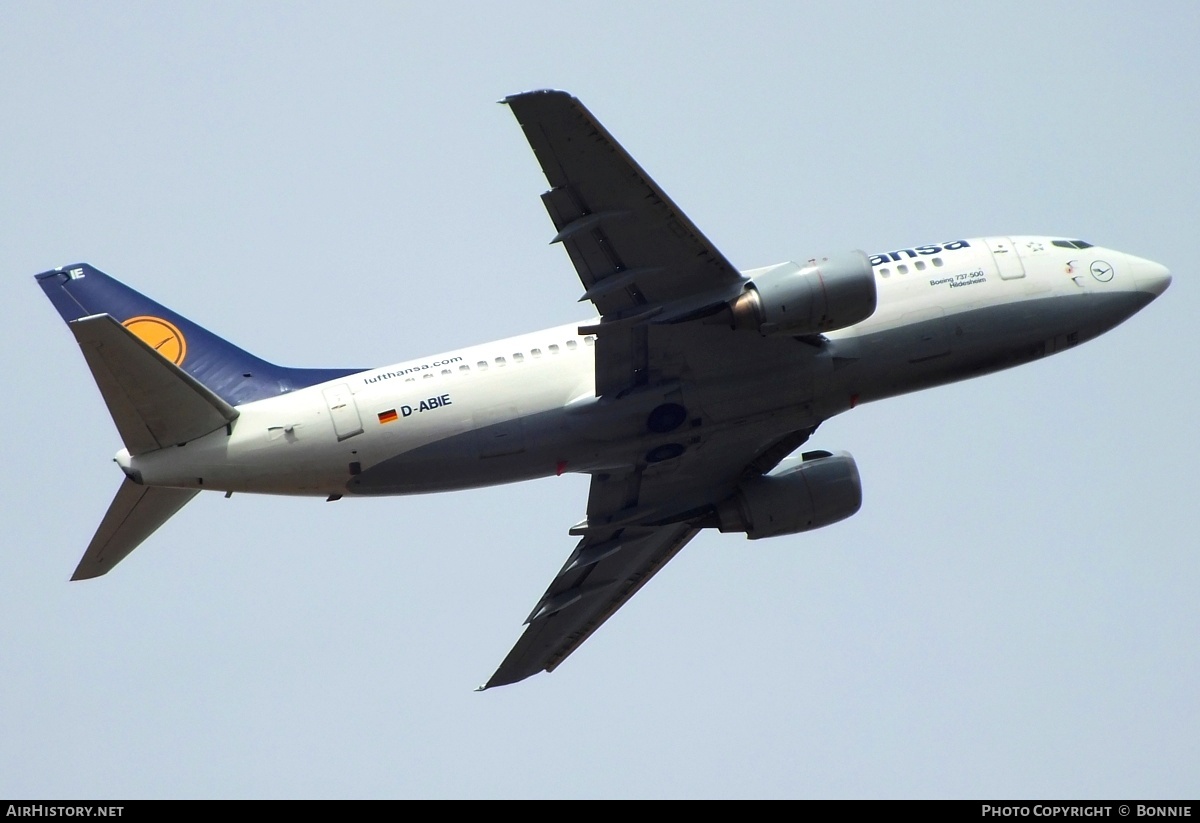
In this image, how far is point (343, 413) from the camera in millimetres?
36531

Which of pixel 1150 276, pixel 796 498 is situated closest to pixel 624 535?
pixel 796 498

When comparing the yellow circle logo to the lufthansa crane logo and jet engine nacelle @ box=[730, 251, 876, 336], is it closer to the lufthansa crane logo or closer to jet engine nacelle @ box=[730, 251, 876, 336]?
jet engine nacelle @ box=[730, 251, 876, 336]

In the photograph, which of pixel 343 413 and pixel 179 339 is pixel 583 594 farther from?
pixel 179 339

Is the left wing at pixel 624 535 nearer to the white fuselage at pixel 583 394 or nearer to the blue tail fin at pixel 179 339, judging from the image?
the white fuselage at pixel 583 394

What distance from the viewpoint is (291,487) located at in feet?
120

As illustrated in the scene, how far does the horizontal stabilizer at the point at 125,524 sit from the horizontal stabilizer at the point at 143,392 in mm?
2209

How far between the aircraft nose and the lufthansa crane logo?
31.7 inches

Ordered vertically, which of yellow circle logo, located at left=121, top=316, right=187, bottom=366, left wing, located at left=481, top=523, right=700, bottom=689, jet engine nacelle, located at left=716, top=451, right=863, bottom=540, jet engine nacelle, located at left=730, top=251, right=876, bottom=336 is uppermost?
yellow circle logo, located at left=121, top=316, right=187, bottom=366

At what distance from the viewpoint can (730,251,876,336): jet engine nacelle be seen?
3566 centimetres

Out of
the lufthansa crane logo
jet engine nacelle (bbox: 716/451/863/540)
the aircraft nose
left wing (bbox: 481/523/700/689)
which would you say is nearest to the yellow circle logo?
left wing (bbox: 481/523/700/689)

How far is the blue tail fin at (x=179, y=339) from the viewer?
38.3 m

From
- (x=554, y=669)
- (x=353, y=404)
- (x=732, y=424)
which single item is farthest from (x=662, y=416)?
(x=554, y=669)

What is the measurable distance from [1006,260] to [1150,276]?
4.64 m
